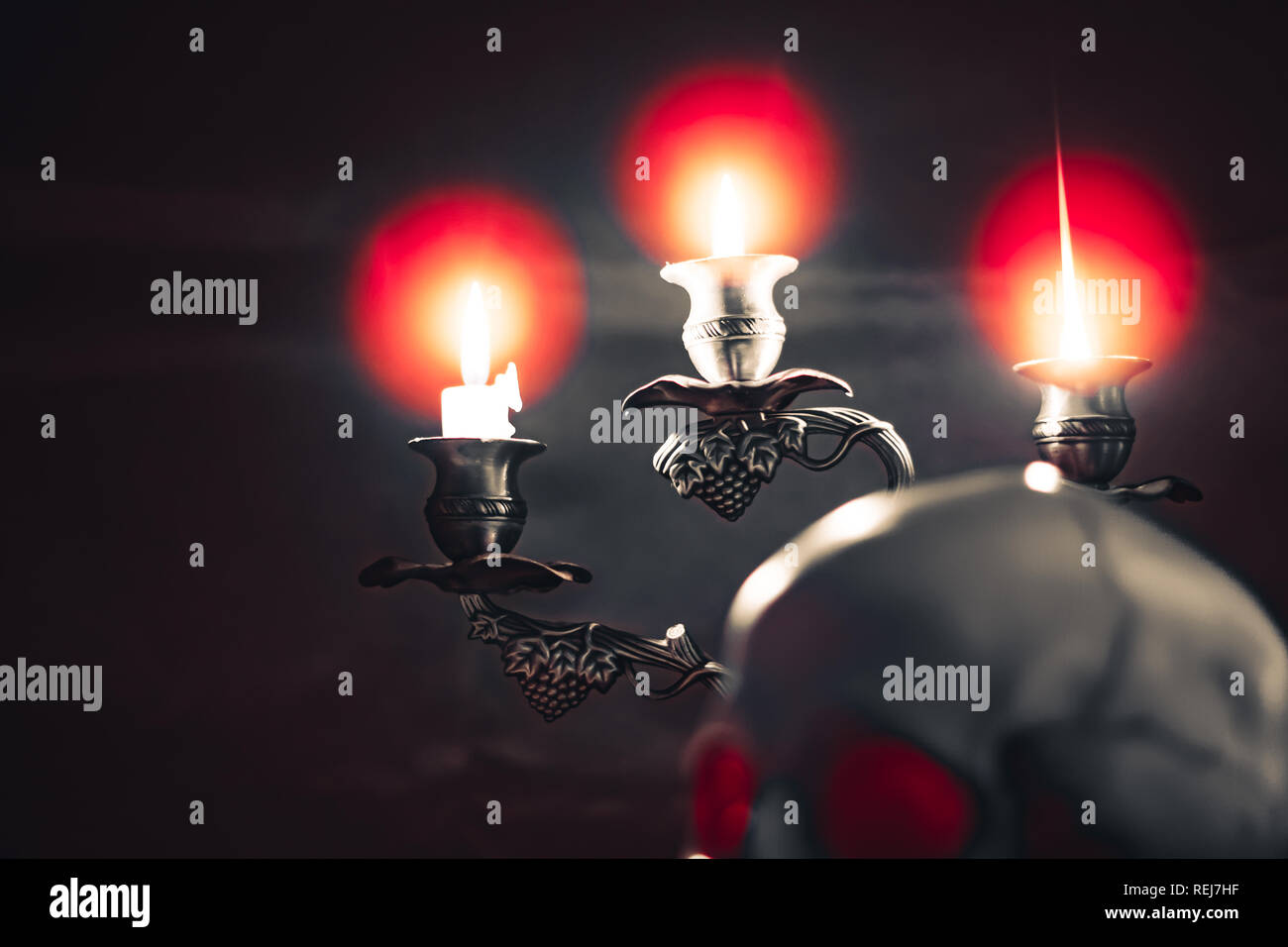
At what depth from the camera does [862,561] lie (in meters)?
1.14

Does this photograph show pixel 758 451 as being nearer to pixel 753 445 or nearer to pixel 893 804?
pixel 753 445

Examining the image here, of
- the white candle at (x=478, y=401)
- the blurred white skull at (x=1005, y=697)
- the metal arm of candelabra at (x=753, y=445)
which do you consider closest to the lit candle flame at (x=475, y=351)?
the white candle at (x=478, y=401)

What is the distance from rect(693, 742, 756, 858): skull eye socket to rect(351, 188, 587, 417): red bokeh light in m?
0.70

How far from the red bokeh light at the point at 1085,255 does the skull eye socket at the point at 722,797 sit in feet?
2.69

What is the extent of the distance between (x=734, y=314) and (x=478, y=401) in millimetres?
253

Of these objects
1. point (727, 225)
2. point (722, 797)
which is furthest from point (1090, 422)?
point (722, 797)

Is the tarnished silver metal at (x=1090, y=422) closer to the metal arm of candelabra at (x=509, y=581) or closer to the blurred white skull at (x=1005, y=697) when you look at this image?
the blurred white skull at (x=1005, y=697)

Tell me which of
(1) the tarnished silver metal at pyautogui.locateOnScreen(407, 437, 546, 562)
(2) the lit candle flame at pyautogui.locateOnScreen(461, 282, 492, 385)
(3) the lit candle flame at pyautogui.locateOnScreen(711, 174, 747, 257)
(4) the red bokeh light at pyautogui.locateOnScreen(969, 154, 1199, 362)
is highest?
(4) the red bokeh light at pyautogui.locateOnScreen(969, 154, 1199, 362)

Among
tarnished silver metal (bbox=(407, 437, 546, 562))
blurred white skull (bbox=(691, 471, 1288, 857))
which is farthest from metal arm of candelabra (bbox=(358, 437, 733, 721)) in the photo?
blurred white skull (bbox=(691, 471, 1288, 857))

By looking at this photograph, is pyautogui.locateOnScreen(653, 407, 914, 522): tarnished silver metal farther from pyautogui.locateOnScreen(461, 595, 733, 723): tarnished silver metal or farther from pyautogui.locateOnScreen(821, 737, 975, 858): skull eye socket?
pyautogui.locateOnScreen(821, 737, 975, 858): skull eye socket

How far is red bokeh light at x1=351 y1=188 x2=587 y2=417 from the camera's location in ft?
5.71

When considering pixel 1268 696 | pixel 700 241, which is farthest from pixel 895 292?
pixel 1268 696

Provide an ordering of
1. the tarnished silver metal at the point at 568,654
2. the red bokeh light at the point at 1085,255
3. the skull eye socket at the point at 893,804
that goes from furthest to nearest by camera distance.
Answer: the red bokeh light at the point at 1085,255
the tarnished silver metal at the point at 568,654
the skull eye socket at the point at 893,804

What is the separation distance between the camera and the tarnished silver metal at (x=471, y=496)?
1135mm
